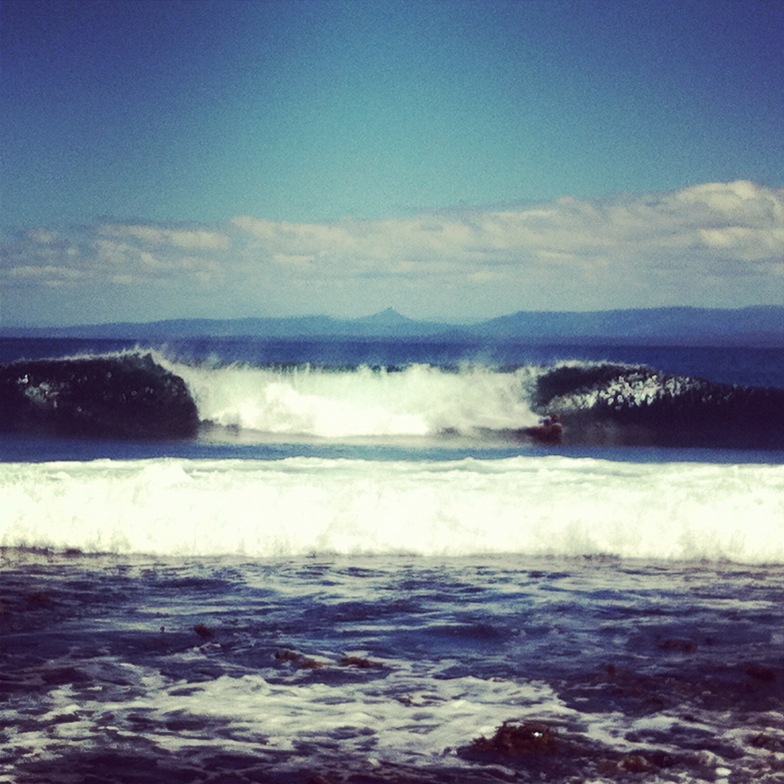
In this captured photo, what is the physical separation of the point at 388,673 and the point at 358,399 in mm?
17418

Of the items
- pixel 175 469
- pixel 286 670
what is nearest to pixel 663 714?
pixel 286 670

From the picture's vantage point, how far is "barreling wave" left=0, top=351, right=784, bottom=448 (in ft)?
68.3

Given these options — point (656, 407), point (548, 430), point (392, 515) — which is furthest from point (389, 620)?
point (656, 407)

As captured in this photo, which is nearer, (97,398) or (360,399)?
(97,398)

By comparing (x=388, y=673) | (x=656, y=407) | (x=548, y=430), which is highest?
(x=656, y=407)

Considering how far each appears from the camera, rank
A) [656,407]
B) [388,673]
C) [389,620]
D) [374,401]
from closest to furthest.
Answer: [388,673]
[389,620]
[656,407]
[374,401]

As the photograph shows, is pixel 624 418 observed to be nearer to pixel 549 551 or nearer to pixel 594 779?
pixel 549 551

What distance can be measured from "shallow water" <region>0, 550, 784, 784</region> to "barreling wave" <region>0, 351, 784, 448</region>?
1247 cm

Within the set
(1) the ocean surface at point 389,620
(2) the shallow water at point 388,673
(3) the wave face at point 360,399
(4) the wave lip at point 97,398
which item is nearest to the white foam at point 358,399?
(3) the wave face at point 360,399

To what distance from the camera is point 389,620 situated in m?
6.70

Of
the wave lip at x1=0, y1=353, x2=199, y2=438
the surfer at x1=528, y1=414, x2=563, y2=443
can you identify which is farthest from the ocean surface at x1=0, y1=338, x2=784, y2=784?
the wave lip at x1=0, y1=353, x2=199, y2=438

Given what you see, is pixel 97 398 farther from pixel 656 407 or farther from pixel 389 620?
pixel 389 620

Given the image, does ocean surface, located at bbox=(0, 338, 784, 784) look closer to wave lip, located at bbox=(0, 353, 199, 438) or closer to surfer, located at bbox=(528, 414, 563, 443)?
surfer, located at bbox=(528, 414, 563, 443)

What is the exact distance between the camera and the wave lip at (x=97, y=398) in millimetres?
20719
